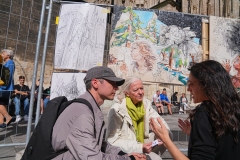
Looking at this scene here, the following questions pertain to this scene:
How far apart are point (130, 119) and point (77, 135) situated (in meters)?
1.29

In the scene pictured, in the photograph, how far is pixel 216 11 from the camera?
18.1 m

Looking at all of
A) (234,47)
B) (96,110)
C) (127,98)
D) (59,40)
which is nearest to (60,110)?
(96,110)

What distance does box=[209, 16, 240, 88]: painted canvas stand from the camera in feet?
12.1

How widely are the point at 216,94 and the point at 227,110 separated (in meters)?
0.11

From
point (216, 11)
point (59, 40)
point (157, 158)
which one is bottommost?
point (157, 158)

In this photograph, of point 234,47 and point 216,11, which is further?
point 216,11

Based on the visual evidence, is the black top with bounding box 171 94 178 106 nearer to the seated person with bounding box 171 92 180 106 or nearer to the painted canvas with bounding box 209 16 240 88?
the seated person with bounding box 171 92 180 106

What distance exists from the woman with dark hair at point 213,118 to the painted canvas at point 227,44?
2455mm

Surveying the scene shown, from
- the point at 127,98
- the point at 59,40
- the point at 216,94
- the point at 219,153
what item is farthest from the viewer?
the point at 59,40

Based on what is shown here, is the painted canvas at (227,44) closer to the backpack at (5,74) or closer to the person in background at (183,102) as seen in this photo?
the person in background at (183,102)

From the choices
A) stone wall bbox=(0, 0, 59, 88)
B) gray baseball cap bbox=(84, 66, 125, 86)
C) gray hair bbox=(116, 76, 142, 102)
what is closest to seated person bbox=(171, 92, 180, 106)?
gray hair bbox=(116, 76, 142, 102)

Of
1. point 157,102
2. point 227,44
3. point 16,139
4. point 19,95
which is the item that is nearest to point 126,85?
point 157,102

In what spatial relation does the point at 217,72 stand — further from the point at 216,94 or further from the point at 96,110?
the point at 96,110

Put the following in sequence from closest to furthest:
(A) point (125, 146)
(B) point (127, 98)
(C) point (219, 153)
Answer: (C) point (219, 153) < (A) point (125, 146) < (B) point (127, 98)
